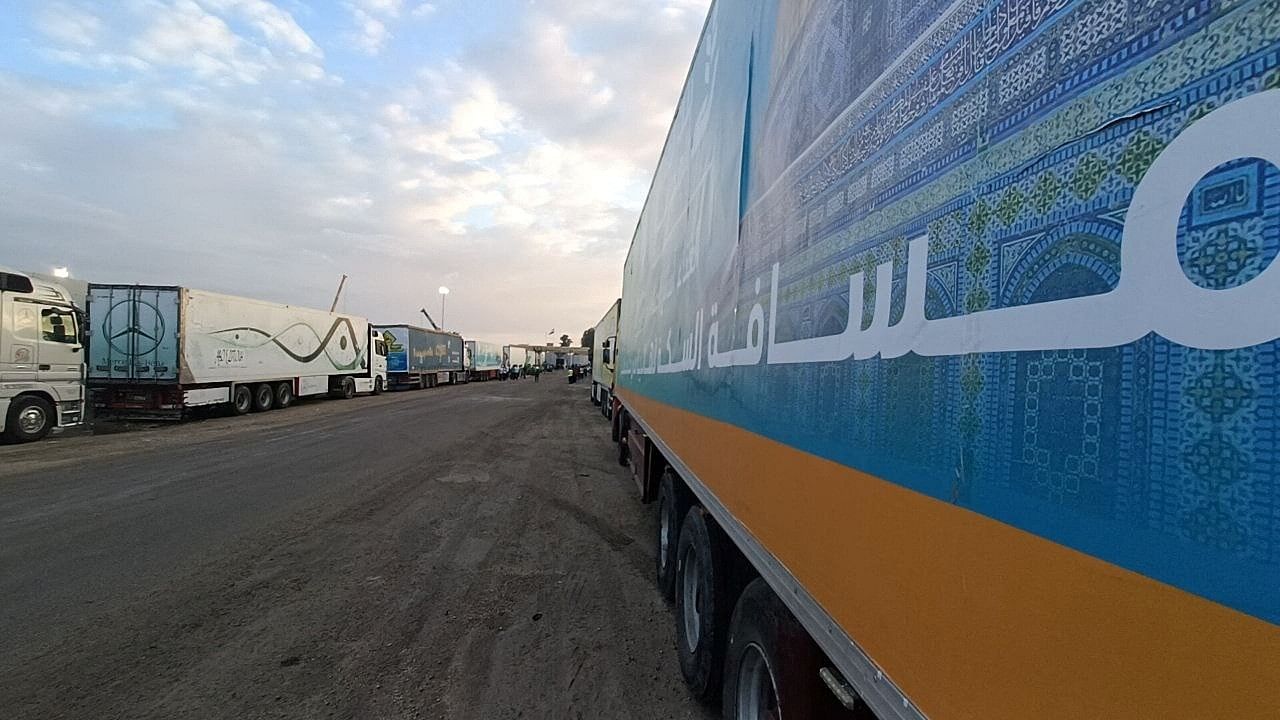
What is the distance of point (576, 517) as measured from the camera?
7.30m

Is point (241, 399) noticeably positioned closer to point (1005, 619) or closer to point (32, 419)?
point (32, 419)

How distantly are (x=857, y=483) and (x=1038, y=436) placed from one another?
1.90 feet

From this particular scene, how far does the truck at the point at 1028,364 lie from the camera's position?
687 millimetres

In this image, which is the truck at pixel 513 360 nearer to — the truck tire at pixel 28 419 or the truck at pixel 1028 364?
the truck tire at pixel 28 419

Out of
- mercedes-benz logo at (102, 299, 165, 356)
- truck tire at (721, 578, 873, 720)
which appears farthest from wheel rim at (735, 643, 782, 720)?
mercedes-benz logo at (102, 299, 165, 356)

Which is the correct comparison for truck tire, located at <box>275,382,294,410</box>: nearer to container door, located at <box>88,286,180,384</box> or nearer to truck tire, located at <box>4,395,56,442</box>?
container door, located at <box>88,286,180,384</box>

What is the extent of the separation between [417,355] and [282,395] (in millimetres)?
15697

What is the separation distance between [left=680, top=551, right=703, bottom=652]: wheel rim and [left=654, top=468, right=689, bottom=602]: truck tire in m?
0.64

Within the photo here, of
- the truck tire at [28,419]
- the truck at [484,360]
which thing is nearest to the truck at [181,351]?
the truck tire at [28,419]

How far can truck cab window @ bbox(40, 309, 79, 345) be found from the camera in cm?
1292

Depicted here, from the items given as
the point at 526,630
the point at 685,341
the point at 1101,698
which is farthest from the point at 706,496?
the point at 1101,698

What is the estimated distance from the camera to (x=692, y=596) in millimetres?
3689

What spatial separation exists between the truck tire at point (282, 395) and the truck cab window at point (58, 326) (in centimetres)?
860

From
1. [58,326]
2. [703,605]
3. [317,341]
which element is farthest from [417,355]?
[703,605]
